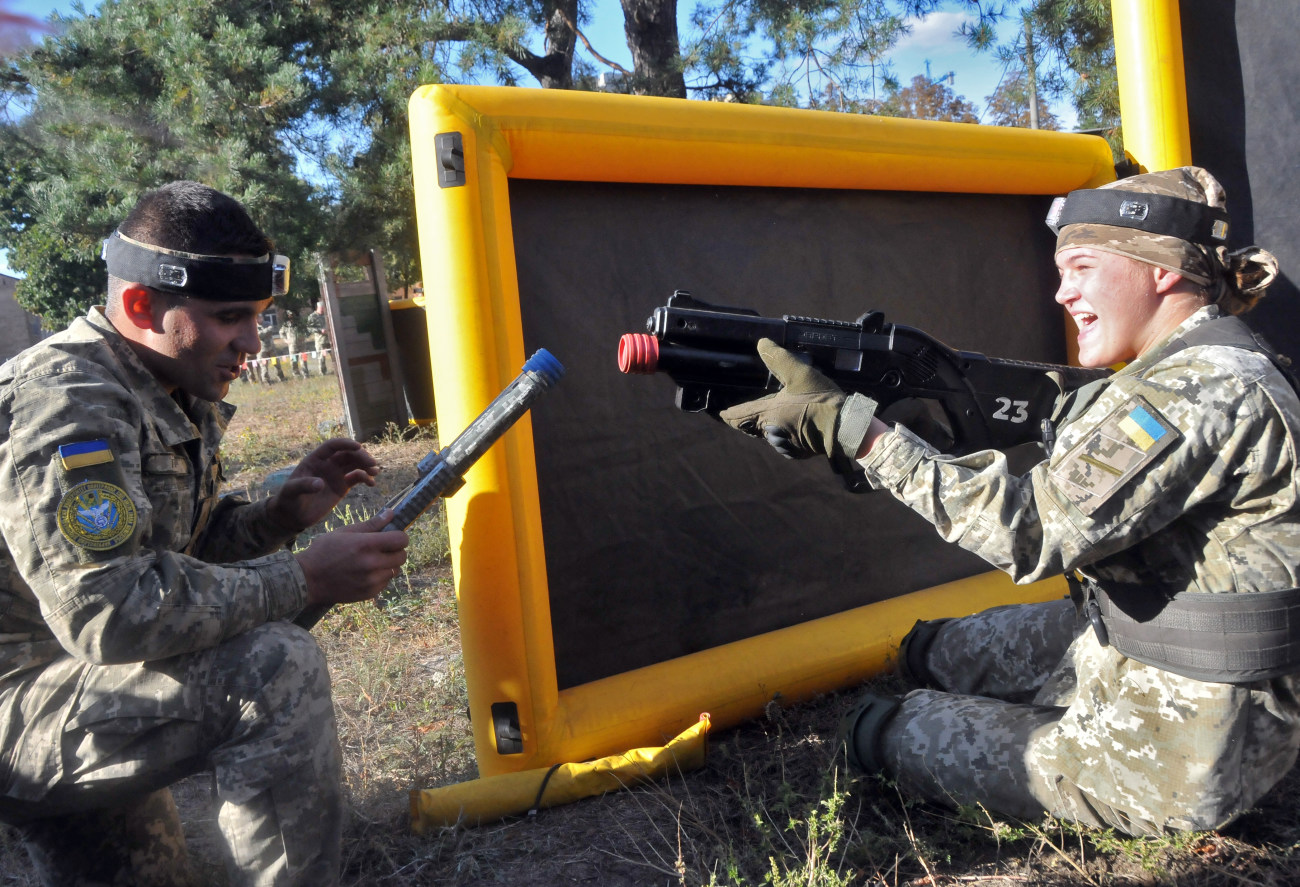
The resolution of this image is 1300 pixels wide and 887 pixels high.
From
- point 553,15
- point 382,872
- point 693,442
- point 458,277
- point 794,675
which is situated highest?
point 553,15

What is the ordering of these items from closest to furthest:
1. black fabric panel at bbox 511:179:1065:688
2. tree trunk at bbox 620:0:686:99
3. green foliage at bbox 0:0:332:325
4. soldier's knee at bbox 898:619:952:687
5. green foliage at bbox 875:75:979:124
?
black fabric panel at bbox 511:179:1065:688
soldier's knee at bbox 898:619:952:687
green foliage at bbox 0:0:332:325
tree trunk at bbox 620:0:686:99
green foliage at bbox 875:75:979:124

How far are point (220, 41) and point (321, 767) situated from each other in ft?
22.9

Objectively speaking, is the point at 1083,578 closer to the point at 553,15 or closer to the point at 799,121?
the point at 799,121

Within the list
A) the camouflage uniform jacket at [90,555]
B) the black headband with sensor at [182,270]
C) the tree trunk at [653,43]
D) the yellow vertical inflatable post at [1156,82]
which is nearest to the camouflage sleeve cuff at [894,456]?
the camouflage uniform jacket at [90,555]

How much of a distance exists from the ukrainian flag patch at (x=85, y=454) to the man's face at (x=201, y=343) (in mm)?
389

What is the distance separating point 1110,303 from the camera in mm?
2082

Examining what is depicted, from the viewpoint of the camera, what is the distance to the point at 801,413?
2090mm

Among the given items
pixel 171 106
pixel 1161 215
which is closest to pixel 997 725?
pixel 1161 215

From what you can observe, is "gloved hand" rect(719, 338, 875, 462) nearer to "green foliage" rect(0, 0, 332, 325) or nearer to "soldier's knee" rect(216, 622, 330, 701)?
"soldier's knee" rect(216, 622, 330, 701)

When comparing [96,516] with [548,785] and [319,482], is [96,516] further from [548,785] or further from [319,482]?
[548,785]

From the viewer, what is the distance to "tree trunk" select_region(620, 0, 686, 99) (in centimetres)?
912

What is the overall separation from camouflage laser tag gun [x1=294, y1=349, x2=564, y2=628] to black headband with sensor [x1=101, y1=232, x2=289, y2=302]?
59 cm

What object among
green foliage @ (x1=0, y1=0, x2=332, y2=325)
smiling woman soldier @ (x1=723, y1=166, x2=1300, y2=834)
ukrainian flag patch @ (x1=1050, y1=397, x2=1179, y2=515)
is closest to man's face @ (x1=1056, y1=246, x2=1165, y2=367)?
smiling woman soldier @ (x1=723, y1=166, x2=1300, y2=834)

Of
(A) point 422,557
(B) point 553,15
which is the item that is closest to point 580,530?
(A) point 422,557
